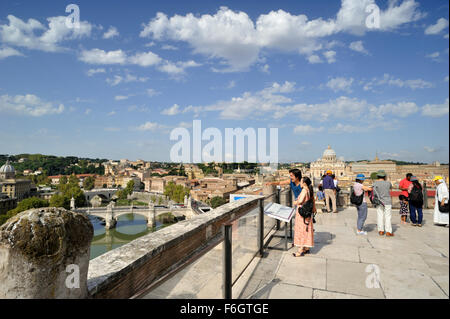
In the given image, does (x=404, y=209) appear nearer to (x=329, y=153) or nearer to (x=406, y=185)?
(x=406, y=185)

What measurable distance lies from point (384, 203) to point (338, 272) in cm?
238

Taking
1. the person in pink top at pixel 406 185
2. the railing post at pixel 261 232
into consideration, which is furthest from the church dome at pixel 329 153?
the railing post at pixel 261 232

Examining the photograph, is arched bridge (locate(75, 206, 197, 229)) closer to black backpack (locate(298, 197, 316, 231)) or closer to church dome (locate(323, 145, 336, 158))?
black backpack (locate(298, 197, 316, 231))

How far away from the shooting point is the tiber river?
4106cm

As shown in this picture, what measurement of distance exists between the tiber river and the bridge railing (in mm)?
36546

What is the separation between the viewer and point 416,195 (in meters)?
5.96

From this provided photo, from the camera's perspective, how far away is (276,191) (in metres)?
5.41

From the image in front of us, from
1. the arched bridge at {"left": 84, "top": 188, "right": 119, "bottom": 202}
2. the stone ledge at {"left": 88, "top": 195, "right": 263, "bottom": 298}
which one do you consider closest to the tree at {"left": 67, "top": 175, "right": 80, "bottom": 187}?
the arched bridge at {"left": 84, "top": 188, "right": 119, "bottom": 202}

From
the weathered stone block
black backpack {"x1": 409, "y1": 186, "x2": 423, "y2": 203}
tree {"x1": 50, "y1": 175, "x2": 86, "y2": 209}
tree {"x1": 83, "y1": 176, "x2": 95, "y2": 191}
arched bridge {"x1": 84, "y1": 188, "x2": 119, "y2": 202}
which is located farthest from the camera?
tree {"x1": 83, "y1": 176, "x2": 95, "y2": 191}

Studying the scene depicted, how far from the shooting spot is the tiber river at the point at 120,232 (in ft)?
135
